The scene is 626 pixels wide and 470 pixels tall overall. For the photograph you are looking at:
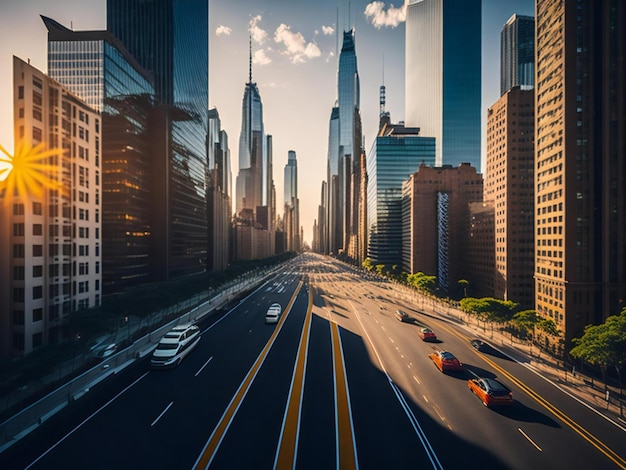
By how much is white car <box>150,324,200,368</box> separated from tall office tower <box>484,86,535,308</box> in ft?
197

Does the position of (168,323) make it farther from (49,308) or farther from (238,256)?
(238,256)

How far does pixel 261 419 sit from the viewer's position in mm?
20453

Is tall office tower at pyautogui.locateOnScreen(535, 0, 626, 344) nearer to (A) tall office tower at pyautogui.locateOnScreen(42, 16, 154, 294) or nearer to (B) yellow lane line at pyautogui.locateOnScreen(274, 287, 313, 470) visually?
(B) yellow lane line at pyautogui.locateOnScreen(274, 287, 313, 470)

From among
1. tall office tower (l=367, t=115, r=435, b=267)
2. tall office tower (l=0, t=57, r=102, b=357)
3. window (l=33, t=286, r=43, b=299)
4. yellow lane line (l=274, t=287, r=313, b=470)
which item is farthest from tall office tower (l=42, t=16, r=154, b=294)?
tall office tower (l=367, t=115, r=435, b=267)

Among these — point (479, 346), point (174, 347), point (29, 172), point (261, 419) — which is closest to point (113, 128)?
point (29, 172)

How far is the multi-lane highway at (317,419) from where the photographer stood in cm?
1680

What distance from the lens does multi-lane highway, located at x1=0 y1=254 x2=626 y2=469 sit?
55.1 ft

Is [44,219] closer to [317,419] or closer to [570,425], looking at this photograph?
[317,419]

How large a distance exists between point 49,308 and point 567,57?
7414 cm

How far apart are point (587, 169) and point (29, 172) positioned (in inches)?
2761

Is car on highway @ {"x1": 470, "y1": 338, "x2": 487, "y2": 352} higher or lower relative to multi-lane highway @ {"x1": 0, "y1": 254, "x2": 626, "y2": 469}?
lower

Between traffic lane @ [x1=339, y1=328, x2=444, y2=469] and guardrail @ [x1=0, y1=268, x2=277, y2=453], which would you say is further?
guardrail @ [x1=0, y1=268, x2=277, y2=453]

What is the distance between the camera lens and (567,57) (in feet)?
128

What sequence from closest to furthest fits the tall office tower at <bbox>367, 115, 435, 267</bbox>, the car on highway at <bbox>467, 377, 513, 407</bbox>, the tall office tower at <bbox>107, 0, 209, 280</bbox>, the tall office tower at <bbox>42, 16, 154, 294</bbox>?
the car on highway at <bbox>467, 377, 513, 407</bbox> → the tall office tower at <bbox>42, 16, 154, 294</bbox> → the tall office tower at <bbox>107, 0, 209, 280</bbox> → the tall office tower at <bbox>367, 115, 435, 267</bbox>
